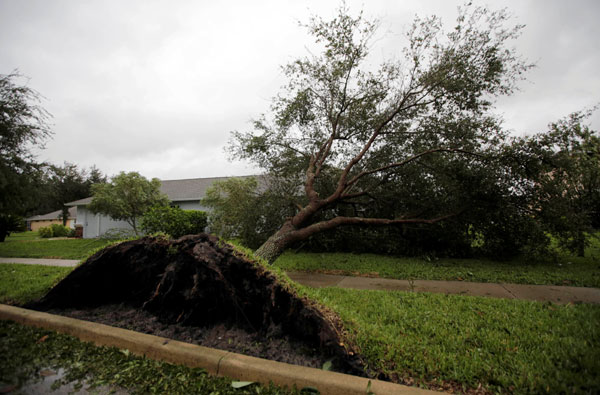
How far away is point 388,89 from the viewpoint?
733 cm

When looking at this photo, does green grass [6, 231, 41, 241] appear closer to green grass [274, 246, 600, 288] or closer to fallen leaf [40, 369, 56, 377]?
green grass [274, 246, 600, 288]

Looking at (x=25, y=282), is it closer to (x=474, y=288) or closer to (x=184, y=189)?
(x=474, y=288)

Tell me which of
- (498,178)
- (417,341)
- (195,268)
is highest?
(498,178)

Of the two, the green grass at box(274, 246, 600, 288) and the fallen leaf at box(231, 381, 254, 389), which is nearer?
the fallen leaf at box(231, 381, 254, 389)

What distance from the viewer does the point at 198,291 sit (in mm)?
2844

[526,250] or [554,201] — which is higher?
[554,201]

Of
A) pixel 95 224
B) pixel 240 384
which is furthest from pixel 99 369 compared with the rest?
pixel 95 224

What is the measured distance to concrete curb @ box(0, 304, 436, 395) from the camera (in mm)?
1820

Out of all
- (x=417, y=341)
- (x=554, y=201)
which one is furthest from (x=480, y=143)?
(x=417, y=341)

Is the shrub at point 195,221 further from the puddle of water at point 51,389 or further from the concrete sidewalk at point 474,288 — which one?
the puddle of water at point 51,389

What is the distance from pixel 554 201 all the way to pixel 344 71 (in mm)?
5577

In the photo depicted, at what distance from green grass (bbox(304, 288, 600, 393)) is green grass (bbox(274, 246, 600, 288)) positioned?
2.02 meters

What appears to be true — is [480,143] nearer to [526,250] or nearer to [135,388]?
[526,250]

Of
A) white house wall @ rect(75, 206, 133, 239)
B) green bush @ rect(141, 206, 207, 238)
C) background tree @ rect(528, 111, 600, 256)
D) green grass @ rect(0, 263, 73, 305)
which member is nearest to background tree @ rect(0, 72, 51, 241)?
green grass @ rect(0, 263, 73, 305)
